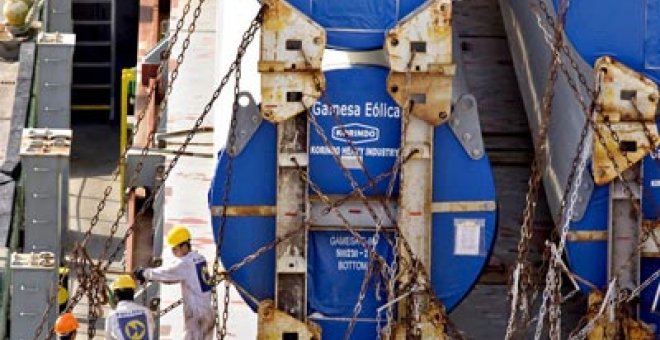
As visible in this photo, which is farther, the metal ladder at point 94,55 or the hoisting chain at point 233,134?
the metal ladder at point 94,55

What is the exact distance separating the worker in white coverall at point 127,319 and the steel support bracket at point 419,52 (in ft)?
6.82

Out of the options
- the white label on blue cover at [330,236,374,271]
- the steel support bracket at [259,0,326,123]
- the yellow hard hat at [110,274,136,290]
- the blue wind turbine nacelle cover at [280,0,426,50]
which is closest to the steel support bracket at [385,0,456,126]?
the blue wind turbine nacelle cover at [280,0,426,50]

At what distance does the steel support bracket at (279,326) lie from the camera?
13.7m

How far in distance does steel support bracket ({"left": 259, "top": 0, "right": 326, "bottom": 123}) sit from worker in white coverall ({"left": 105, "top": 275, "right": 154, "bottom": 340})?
1408 millimetres

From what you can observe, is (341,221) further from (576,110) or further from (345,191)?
(576,110)

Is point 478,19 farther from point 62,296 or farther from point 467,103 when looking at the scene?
point 62,296

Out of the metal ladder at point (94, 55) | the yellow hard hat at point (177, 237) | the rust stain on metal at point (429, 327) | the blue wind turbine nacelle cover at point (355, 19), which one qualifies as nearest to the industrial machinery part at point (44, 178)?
the yellow hard hat at point (177, 237)

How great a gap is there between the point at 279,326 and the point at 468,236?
4.41 feet

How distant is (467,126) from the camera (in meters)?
13.7

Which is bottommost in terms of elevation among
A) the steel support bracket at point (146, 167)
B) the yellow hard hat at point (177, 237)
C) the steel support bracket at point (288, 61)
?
the yellow hard hat at point (177, 237)

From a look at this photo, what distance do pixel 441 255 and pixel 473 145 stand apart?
740 millimetres

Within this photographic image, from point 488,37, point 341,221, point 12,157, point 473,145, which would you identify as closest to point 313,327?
point 341,221

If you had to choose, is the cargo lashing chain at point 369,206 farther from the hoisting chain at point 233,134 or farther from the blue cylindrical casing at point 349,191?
the hoisting chain at point 233,134

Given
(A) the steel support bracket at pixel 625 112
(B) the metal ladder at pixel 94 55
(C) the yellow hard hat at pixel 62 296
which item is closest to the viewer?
(A) the steel support bracket at pixel 625 112
